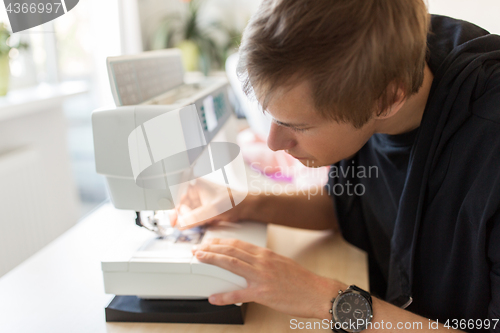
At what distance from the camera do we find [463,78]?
78 centimetres

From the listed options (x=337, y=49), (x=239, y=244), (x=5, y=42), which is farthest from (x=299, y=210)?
(x=5, y=42)

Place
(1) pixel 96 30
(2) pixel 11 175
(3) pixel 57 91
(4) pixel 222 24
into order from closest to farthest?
(2) pixel 11 175 → (3) pixel 57 91 → (1) pixel 96 30 → (4) pixel 222 24

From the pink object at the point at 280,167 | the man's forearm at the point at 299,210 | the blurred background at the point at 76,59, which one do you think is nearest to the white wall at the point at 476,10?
the blurred background at the point at 76,59

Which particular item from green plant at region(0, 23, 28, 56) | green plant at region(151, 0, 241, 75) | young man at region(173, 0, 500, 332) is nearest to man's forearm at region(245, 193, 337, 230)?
young man at region(173, 0, 500, 332)

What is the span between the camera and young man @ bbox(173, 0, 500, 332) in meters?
0.63

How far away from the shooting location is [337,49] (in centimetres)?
62

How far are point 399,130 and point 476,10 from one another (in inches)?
41.5

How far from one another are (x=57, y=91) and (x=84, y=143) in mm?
2202

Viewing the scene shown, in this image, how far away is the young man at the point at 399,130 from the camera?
0.63 m

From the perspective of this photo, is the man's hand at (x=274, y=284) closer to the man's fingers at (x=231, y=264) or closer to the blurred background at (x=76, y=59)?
the man's fingers at (x=231, y=264)

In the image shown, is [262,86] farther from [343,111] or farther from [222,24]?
Answer: [222,24]

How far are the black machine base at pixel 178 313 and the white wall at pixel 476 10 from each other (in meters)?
1.31

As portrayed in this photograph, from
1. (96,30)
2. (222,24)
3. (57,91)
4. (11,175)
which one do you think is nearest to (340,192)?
(11,175)

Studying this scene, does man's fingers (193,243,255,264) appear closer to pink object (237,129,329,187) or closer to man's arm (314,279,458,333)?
man's arm (314,279,458,333)
